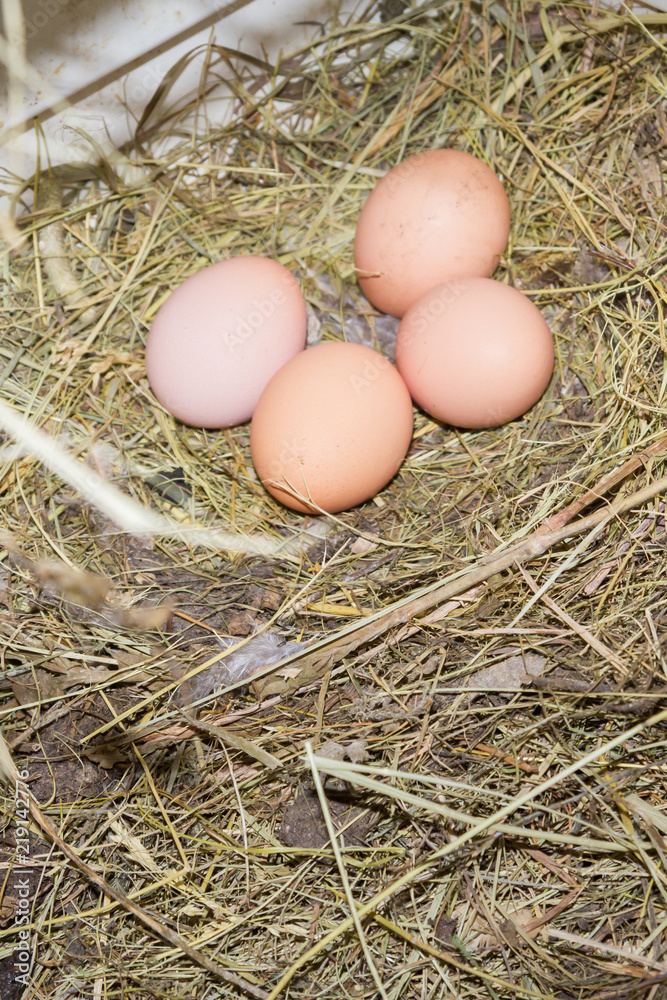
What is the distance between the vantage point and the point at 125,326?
5.92ft

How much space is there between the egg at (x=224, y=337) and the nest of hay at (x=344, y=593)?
5.6 inches

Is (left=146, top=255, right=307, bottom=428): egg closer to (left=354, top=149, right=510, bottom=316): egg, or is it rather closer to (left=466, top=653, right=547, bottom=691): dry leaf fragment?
(left=354, top=149, right=510, bottom=316): egg

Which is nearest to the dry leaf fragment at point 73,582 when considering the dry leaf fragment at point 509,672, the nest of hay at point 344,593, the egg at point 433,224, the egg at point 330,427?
the nest of hay at point 344,593

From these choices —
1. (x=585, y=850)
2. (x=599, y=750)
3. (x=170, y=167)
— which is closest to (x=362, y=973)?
(x=585, y=850)

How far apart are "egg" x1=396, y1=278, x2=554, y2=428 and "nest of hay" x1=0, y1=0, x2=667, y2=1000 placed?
0.12 metres

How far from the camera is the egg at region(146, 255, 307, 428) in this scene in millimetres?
1544

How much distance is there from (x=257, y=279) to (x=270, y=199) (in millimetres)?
493

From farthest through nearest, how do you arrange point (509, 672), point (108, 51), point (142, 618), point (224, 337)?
point (108, 51) < point (224, 337) < point (142, 618) < point (509, 672)

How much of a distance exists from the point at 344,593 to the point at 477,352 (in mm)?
568

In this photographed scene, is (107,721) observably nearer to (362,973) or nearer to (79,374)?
(362,973)

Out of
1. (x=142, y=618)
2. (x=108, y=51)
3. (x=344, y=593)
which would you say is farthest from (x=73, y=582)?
(x=108, y=51)

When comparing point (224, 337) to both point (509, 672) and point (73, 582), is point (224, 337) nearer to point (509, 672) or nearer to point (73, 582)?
point (73, 582)

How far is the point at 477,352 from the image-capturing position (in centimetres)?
147

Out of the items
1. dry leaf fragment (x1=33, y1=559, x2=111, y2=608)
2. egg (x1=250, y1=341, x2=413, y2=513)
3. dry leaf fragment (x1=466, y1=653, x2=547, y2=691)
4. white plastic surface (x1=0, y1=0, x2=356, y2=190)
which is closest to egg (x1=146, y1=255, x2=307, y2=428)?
egg (x1=250, y1=341, x2=413, y2=513)
